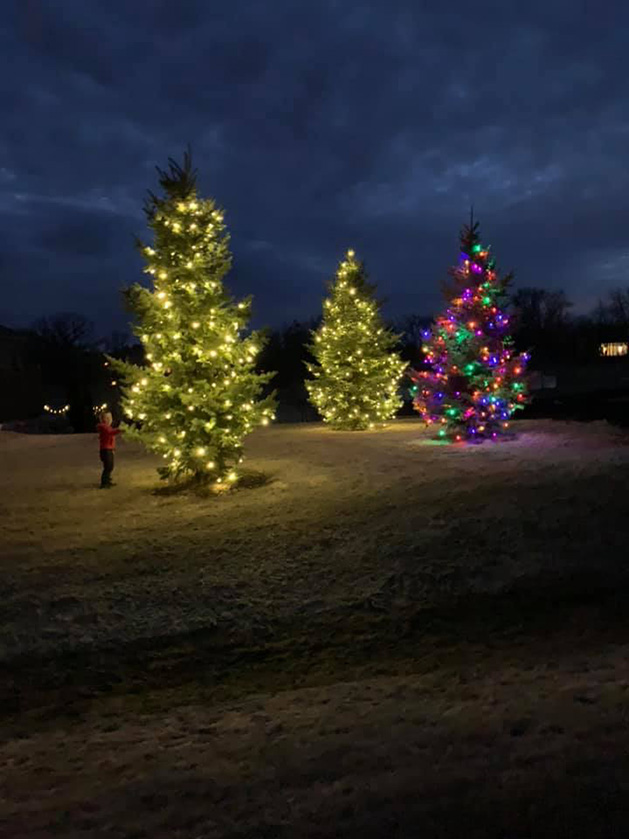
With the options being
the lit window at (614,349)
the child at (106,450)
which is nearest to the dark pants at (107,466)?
the child at (106,450)

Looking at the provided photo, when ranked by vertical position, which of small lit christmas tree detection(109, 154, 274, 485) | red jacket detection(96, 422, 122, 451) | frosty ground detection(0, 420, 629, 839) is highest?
small lit christmas tree detection(109, 154, 274, 485)

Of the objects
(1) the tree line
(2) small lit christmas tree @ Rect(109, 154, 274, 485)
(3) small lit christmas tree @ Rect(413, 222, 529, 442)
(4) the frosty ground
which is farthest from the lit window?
(2) small lit christmas tree @ Rect(109, 154, 274, 485)

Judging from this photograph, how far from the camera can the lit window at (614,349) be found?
92.1 meters

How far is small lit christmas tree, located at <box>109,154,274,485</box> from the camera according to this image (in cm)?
1311

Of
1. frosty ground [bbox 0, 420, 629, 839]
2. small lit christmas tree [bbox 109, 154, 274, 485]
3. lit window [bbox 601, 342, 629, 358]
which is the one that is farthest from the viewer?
lit window [bbox 601, 342, 629, 358]

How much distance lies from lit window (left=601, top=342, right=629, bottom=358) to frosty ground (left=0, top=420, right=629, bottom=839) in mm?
84627

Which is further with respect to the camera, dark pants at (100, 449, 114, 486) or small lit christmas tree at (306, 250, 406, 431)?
small lit christmas tree at (306, 250, 406, 431)

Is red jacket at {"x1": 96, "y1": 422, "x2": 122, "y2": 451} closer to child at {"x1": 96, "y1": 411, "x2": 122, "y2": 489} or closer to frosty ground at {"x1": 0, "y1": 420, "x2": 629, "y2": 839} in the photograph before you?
child at {"x1": 96, "y1": 411, "x2": 122, "y2": 489}

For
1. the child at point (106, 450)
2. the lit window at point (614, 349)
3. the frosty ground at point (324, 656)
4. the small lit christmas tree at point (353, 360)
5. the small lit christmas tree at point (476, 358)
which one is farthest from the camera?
the lit window at point (614, 349)

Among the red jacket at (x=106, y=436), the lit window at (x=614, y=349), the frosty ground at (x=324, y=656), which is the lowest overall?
the frosty ground at (x=324, y=656)

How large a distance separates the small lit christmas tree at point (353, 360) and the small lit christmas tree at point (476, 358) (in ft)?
20.9

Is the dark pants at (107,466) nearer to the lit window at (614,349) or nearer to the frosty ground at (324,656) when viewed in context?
the frosty ground at (324,656)

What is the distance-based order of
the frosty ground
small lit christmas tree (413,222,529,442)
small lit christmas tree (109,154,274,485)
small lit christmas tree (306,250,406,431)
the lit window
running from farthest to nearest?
the lit window
small lit christmas tree (306,250,406,431)
small lit christmas tree (413,222,529,442)
small lit christmas tree (109,154,274,485)
the frosty ground

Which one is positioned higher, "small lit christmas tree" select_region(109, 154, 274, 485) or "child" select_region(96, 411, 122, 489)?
"small lit christmas tree" select_region(109, 154, 274, 485)
